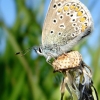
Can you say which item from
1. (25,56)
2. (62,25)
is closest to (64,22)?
(62,25)

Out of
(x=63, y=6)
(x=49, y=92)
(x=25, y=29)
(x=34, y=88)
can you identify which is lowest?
(x=49, y=92)

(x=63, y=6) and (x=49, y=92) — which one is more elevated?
(x=63, y=6)

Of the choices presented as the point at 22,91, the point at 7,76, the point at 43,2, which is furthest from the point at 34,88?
the point at 43,2

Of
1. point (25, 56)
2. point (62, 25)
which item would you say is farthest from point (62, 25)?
point (25, 56)

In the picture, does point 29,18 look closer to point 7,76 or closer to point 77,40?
point 7,76

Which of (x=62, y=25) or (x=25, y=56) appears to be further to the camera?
(x=25, y=56)

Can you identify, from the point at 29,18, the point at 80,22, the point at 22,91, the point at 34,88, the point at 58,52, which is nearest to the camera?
the point at 58,52

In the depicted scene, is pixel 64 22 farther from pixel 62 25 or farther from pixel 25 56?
pixel 25 56

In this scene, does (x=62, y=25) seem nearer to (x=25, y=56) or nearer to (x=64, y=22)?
(x=64, y=22)
